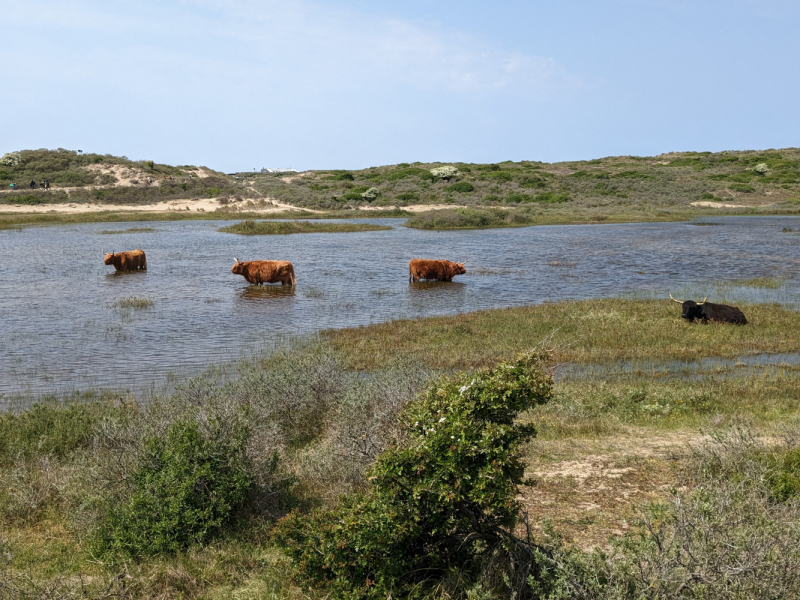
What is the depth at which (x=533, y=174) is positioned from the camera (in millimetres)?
84000

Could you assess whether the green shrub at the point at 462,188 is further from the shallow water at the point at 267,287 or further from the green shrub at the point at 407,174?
the shallow water at the point at 267,287

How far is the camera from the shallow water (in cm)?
1341

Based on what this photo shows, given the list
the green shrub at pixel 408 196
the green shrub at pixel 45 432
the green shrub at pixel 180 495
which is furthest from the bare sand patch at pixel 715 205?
the green shrub at pixel 180 495

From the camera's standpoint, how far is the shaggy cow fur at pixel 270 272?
76.2 feet

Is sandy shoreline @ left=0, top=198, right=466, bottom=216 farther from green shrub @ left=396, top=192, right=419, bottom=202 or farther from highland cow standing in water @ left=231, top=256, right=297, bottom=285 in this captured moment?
highland cow standing in water @ left=231, top=256, right=297, bottom=285

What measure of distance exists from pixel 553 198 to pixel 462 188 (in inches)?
413

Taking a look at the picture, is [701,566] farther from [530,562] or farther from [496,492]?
[496,492]

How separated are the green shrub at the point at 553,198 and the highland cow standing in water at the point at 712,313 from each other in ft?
182

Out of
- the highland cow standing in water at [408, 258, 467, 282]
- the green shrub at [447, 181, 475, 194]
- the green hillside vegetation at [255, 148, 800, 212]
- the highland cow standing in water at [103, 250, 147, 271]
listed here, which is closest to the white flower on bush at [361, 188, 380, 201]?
the green hillside vegetation at [255, 148, 800, 212]

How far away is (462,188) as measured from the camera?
2928 inches

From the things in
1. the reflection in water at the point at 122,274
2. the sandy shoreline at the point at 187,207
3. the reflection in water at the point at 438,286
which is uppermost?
the sandy shoreline at the point at 187,207

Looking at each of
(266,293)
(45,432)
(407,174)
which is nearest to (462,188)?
(407,174)

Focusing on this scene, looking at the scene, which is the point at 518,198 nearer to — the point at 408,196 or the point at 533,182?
the point at 533,182

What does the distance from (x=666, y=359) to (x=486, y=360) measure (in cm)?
362
